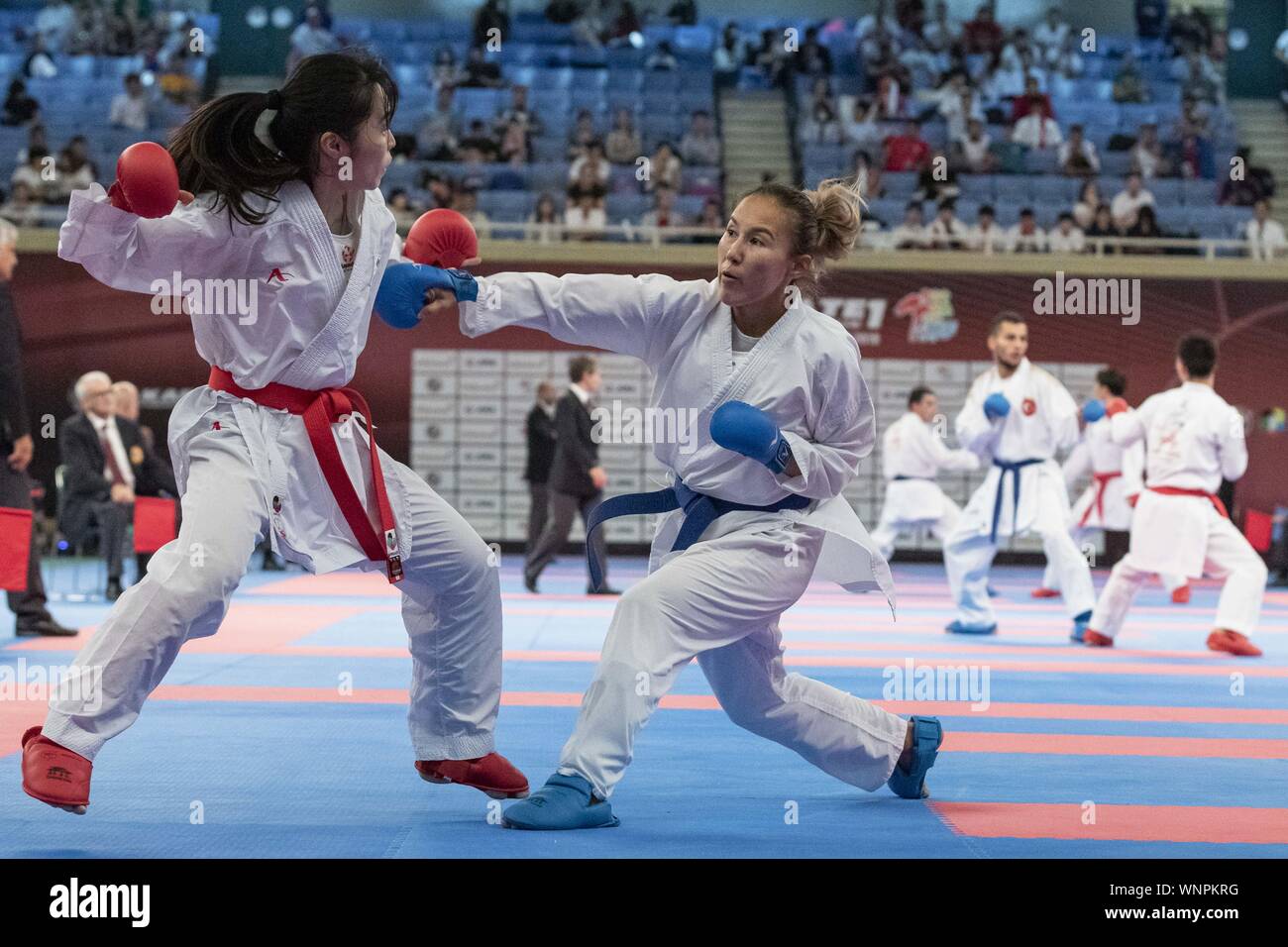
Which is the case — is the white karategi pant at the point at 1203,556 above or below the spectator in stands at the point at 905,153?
below

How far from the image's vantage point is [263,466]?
9.69 feet

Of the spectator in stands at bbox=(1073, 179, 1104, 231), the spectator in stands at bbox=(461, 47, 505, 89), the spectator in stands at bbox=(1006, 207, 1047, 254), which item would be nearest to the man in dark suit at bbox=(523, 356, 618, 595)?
the spectator in stands at bbox=(1006, 207, 1047, 254)

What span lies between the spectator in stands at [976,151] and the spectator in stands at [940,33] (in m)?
2.12

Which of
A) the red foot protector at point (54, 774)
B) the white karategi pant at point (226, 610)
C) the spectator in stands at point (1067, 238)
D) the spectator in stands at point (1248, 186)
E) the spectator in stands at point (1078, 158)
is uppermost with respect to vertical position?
the spectator in stands at point (1078, 158)

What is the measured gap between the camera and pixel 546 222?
13117 mm

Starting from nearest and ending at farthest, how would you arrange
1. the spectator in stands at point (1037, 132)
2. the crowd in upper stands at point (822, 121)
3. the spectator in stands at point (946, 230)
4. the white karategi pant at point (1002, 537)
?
the white karategi pant at point (1002, 537), the spectator in stands at point (946, 230), the crowd in upper stands at point (822, 121), the spectator in stands at point (1037, 132)

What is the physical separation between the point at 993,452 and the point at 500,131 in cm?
831

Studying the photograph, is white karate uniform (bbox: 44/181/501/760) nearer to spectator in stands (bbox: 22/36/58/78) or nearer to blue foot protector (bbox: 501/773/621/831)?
blue foot protector (bbox: 501/773/621/831)

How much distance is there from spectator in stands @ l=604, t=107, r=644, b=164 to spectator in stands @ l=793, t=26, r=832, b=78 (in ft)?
8.51

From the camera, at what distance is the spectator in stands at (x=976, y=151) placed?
14.5 m

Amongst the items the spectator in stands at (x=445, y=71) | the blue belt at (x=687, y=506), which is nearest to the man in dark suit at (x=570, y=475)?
the blue belt at (x=687, y=506)

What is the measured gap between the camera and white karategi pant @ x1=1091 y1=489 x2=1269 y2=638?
6953 mm

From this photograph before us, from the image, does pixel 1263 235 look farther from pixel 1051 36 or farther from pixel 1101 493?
pixel 1051 36

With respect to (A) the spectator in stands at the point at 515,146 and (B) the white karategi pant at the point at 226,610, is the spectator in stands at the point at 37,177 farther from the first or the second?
(B) the white karategi pant at the point at 226,610
